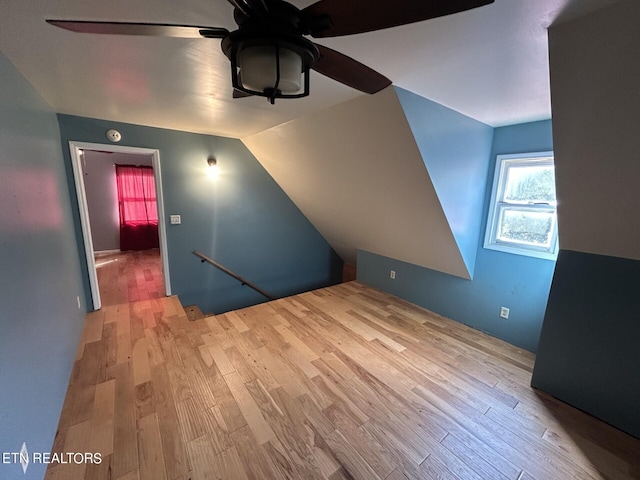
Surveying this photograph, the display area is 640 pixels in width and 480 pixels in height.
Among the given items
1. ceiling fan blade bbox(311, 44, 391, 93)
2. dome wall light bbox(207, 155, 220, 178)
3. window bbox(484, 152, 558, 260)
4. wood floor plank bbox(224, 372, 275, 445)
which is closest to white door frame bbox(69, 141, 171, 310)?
dome wall light bbox(207, 155, 220, 178)

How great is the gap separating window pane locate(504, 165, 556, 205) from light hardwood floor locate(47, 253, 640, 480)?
1.47 metres

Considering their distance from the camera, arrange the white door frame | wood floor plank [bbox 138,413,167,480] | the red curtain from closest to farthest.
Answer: wood floor plank [bbox 138,413,167,480] → the white door frame → the red curtain

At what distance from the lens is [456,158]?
2283 mm

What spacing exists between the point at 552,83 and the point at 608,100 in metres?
0.24

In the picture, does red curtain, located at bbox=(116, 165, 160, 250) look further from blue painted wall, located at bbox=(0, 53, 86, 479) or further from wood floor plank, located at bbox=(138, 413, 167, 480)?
wood floor plank, located at bbox=(138, 413, 167, 480)

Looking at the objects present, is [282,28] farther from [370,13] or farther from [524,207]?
[524,207]

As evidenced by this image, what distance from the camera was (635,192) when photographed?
1.31m

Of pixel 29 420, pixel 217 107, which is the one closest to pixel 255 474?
pixel 29 420

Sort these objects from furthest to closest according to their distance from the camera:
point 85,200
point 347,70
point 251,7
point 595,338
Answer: point 85,200, point 595,338, point 347,70, point 251,7

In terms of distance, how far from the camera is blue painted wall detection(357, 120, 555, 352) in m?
2.39

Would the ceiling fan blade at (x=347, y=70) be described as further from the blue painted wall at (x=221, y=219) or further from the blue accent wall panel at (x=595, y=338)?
the blue painted wall at (x=221, y=219)

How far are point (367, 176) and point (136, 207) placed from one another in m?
5.78

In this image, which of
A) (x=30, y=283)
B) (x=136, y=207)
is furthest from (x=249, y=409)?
(x=136, y=207)

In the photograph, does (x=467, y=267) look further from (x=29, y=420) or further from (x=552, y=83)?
(x=29, y=420)
